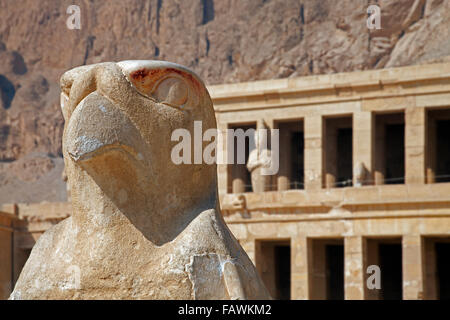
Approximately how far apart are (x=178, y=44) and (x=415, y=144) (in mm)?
34045

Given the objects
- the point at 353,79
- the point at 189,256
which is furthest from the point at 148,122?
the point at 353,79

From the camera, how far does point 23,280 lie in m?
7.59

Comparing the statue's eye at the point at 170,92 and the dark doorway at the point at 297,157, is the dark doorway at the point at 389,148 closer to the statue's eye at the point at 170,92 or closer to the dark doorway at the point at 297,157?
the dark doorway at the point at 297,157

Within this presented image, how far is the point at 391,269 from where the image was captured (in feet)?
110

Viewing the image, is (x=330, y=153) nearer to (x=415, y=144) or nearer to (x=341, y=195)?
(x=415, y=144)

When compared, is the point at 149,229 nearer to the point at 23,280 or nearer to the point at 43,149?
the point at 23,280

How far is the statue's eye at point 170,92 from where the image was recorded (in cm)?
737

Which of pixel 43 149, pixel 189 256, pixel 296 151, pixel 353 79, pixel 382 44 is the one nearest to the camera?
pixel 189 256

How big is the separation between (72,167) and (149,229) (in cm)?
68

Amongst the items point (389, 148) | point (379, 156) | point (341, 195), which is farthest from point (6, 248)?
point (389, 148)

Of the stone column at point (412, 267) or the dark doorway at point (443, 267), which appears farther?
the dark doorway at point (443, 267)

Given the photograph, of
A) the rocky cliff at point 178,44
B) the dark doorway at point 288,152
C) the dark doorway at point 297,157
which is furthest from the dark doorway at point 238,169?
the rocky cliff at point 178,44

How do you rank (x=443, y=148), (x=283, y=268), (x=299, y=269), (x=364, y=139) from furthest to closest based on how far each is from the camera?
(x=283, y=268) → (x=443, y=148) → (x=364, y=139) → (x=299, y=269)

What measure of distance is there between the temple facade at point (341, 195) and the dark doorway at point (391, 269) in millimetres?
41
